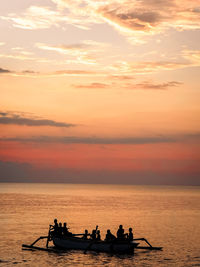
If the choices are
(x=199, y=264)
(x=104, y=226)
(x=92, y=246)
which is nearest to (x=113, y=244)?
(x=92, y=246)

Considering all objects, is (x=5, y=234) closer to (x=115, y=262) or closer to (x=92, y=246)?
(x=92, y=246)

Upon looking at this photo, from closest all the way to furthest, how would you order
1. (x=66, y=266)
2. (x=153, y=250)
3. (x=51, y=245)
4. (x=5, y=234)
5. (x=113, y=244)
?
(x=66, y=266) → (x=113, y=244) → (x=153, y=250) → (x=51, y=245) → (x=5, y=234)

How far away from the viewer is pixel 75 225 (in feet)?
237

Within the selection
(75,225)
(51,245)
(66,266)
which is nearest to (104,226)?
(75,225)

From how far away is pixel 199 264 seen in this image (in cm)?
3822

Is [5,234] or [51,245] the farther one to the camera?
[5,234]

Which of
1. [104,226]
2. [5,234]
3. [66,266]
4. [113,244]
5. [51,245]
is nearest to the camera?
[66,266]

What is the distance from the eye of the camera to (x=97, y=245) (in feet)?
135

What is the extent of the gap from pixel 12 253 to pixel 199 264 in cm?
1925

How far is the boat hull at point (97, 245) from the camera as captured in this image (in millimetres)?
40562

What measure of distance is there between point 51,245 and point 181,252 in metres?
15.2

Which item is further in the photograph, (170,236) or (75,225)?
(75,225)

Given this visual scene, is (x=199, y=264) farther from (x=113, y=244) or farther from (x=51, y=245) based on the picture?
(x=51, y=245)

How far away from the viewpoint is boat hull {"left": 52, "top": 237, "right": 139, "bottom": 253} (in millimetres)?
40562
